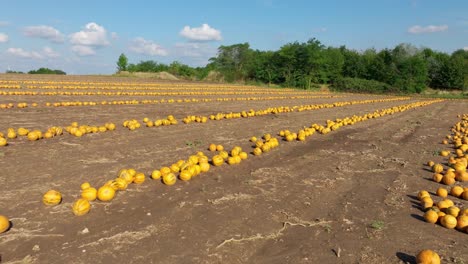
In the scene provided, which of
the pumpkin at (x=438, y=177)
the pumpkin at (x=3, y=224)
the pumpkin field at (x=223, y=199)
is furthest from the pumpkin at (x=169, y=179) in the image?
the pumpkin at (x=438, y=177)

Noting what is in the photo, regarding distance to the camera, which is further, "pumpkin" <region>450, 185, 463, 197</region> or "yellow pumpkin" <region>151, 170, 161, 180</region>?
"yellow pumpkin" <region>151, 170, 161, 180</region>

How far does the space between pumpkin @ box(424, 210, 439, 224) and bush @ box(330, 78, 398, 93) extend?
5427 centimetres

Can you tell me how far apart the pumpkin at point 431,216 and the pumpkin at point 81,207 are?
16.8ft

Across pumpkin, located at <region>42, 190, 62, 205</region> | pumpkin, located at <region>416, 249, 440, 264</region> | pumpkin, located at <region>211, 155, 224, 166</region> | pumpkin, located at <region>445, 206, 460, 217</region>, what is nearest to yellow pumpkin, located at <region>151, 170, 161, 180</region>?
pumpkin, located at <region>211, 155, 224, 166</region>

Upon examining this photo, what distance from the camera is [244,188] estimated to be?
658 cm

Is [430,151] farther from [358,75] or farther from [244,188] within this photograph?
[358,75]

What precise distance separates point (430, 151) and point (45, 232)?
34.0ft

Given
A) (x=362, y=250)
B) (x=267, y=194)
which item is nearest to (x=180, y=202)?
(x=267, y=194)

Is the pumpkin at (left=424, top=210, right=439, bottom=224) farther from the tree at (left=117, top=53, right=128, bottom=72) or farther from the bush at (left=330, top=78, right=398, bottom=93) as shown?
the tree at (left=117, top=53, right=128, bottom=72)

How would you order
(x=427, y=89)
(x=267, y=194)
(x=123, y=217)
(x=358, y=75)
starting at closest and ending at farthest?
(x=123, y=217) < (x=267, y=194) < (x=427, y=89) < (x=358, y=75)

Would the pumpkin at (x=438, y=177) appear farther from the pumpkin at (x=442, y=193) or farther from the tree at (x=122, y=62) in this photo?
the tree at (x=122, y=62)

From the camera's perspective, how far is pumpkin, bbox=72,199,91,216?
16.9 feet

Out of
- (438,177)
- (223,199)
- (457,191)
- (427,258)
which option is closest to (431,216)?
(427,258)

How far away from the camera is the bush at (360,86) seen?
56.6 metres
